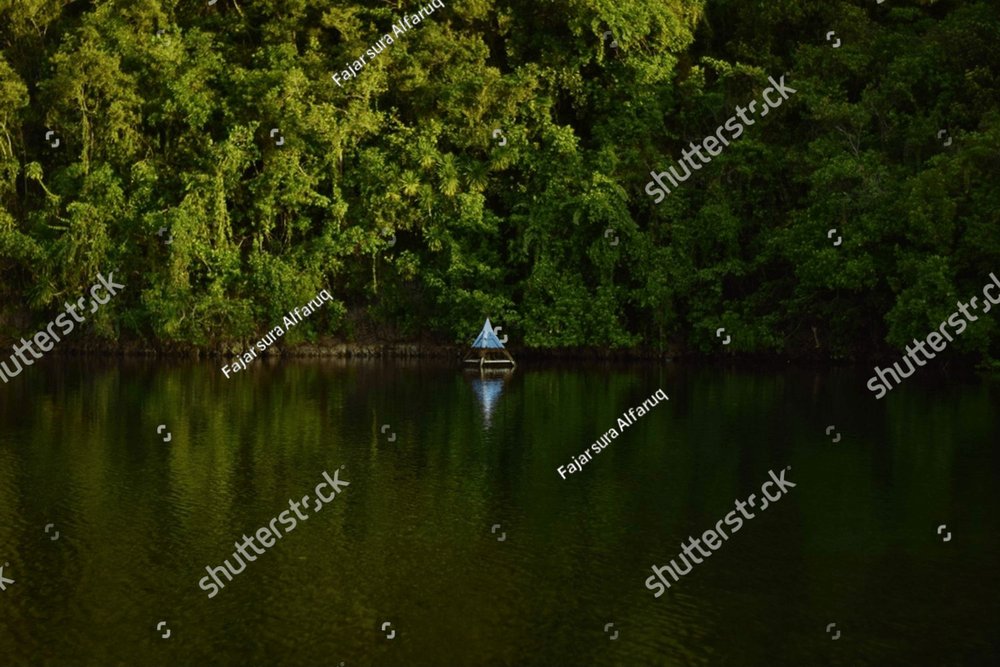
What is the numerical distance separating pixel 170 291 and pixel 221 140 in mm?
6835

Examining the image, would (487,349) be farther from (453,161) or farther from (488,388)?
(453,161)

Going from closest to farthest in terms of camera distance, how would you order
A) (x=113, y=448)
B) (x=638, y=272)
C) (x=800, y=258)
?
Answer: (x=113, y=448) → (x=800, y=258) → (x=638, y=272)

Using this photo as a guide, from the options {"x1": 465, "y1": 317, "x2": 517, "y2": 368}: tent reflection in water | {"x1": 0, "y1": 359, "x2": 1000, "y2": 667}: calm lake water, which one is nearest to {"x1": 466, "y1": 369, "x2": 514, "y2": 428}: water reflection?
{"x1": 0, "y1": 359, "x2": 1000, "y2": 667}: calm lake water

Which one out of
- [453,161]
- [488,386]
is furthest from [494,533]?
[453,161]

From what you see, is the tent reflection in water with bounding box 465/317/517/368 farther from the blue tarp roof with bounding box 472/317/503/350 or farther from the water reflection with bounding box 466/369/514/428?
the water reflection with bounding box 466/369/514/428

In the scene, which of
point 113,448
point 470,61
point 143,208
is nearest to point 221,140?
point 143,208

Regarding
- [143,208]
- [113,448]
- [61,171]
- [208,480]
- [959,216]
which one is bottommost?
[959,216]

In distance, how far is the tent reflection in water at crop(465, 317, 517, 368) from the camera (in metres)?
42.4

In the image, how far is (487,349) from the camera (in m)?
43.0

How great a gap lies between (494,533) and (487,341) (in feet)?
81.8

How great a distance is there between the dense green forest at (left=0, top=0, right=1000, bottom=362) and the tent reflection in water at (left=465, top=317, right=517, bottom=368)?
2256 mm

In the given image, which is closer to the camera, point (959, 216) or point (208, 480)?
point (208, 480)

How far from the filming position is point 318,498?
2012cm

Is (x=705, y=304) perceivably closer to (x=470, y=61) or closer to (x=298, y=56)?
(x=470, y=61)
